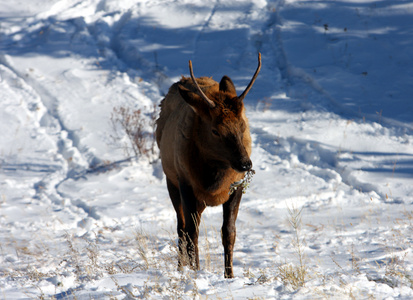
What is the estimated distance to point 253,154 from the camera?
9609mm

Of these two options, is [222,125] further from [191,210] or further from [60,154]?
[60,154]

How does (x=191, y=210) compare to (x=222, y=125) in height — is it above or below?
below

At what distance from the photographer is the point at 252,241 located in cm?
635

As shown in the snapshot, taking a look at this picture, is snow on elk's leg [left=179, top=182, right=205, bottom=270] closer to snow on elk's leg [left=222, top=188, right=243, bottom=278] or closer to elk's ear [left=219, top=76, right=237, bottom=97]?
snow on elk's leg [left=222, top=188, right=243, bottom=278]

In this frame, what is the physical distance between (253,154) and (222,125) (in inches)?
232

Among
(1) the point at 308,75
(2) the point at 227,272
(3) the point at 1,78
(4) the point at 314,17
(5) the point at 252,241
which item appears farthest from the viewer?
(4) the point at 314,17

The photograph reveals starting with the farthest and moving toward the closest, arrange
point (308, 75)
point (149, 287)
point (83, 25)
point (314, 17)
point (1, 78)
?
point (83, 25) → point (314, 17) → point (1, 78) → point (308, 75) → point (149, 287)

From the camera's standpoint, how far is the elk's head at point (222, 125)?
3.70 meters

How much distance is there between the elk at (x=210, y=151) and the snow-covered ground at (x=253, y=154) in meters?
0.37

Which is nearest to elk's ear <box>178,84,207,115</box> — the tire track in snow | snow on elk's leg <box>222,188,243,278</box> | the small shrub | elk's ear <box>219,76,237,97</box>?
elk's ear <box>219,76,237,97</box>

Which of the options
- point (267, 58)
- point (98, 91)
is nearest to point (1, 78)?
point (98, 91)

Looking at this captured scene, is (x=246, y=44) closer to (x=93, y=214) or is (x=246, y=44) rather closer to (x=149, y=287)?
(x=93, y=214)

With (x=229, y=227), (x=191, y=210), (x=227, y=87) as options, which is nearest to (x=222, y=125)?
(x=227, y=87)

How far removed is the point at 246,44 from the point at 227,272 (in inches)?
393
